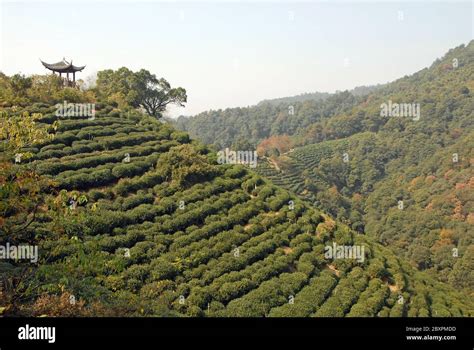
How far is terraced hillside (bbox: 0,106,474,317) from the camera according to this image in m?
20.1

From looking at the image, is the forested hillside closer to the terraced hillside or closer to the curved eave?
the terraced hillside

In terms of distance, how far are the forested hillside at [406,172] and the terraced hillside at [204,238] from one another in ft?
84.3

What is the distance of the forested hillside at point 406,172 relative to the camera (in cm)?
6587

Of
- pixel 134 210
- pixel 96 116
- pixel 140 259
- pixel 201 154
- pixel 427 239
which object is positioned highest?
pixel 96 116

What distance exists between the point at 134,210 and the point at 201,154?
34.2 ft

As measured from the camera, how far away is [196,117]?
647 ft

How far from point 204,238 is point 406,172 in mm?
87705

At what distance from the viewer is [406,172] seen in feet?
333

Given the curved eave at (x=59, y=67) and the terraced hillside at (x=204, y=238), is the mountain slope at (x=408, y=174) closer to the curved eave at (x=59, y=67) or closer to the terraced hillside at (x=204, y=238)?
the terraced hillside at (x=204, y=238)

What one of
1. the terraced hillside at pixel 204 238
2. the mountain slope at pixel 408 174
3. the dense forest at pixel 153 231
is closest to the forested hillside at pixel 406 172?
the mountain slope at pixel 408 174

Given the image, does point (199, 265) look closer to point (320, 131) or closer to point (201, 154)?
point (201, 154)

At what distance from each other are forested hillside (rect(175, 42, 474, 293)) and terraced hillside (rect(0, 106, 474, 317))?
2570 centimetres
